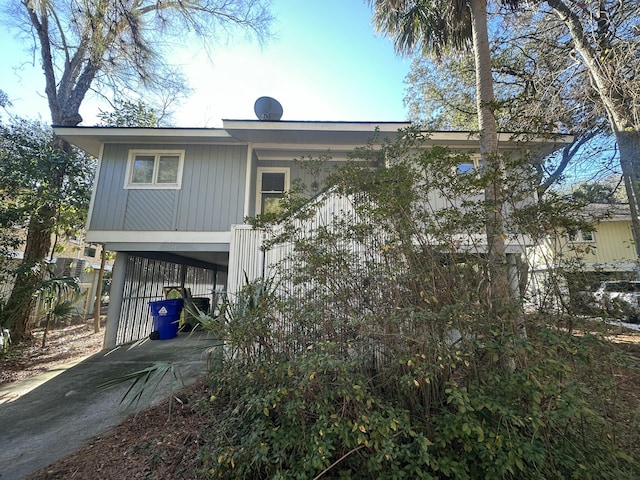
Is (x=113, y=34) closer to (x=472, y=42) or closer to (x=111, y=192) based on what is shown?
(x=111, y=192)

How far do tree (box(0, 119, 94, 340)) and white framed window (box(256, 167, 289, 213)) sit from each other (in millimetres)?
5187

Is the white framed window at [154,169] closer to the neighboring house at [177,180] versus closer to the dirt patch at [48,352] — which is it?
the neighboring house at [177,180]

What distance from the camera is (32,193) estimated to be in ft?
24.5

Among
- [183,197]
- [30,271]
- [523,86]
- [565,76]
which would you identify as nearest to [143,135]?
[183,197]

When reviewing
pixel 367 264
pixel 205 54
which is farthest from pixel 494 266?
pixel 205 54

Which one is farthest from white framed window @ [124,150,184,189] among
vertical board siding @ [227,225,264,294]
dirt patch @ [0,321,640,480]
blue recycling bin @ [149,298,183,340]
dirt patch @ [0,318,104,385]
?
dirt patch @ [0,321,640,480]

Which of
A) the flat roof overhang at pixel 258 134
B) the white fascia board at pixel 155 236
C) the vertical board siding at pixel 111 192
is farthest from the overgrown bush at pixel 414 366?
the vertical board siding at pixel 111 192

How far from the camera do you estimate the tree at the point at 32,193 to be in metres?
7.08

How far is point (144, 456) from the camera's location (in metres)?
2.99

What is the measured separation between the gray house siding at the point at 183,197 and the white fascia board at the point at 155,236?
0.11 meters

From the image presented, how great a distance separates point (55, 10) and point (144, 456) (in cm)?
1323

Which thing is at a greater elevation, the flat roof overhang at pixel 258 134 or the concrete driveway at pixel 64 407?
the flat roof overhang at pixel 258 134

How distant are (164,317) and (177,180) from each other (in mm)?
3999

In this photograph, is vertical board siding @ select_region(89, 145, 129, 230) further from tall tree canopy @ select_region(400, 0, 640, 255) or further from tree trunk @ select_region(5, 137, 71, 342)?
tall tree canopy @ select_region(400, 0, 640, 255)
